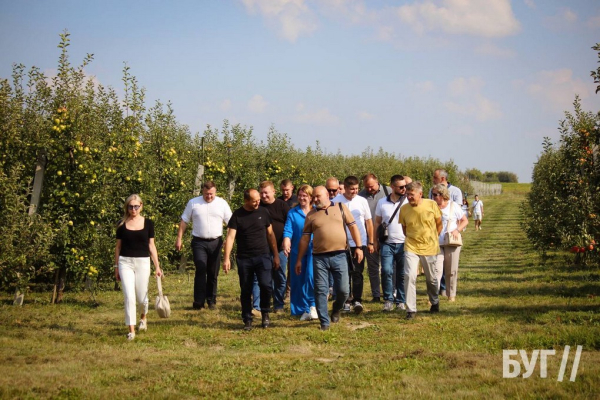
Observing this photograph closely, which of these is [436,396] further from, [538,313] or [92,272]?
[92,272]

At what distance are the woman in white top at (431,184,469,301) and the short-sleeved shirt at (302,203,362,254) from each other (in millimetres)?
2680

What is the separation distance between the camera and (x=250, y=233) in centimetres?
1027

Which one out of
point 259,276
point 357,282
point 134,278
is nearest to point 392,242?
point 357,282

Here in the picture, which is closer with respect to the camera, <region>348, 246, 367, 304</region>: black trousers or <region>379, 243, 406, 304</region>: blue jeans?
<region>348, 246, 367, 304</region>: black trousers

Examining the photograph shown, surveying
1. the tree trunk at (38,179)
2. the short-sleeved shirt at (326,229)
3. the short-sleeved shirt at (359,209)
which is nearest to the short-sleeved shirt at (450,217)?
the short-sleeved shirt at (359,209)

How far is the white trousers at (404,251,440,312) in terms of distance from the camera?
10.6 m

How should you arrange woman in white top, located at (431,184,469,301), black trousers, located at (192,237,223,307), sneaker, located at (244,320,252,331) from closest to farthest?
sneaker, located at (244,320,252,331) → black trousers, located at (192,237,223,307) → woman in white top, located at (431,184,469,301)

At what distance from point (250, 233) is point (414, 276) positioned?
2.56 metres

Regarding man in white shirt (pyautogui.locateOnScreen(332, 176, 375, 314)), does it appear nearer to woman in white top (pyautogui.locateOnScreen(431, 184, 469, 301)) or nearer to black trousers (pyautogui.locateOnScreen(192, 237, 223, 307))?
woman in white top (pyautogui.locateOnScreen(431, 184, 469, 301))

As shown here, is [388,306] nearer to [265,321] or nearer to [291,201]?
[265,321]

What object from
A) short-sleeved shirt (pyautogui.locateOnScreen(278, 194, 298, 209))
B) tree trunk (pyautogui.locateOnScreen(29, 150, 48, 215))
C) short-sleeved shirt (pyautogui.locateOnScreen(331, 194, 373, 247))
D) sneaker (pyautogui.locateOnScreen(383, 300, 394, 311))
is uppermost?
tree trunk (pyautogui.locateOnScreen(29, 150, 48, 215))

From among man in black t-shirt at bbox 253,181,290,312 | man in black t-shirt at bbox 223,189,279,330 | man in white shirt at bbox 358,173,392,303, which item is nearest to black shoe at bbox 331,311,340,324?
man in black t-shirt at bbox 223,189,279,330

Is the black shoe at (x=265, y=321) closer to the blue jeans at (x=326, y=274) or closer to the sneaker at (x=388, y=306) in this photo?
the blue jeans at (x=326, y=274)

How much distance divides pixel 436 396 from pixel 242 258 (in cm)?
463
